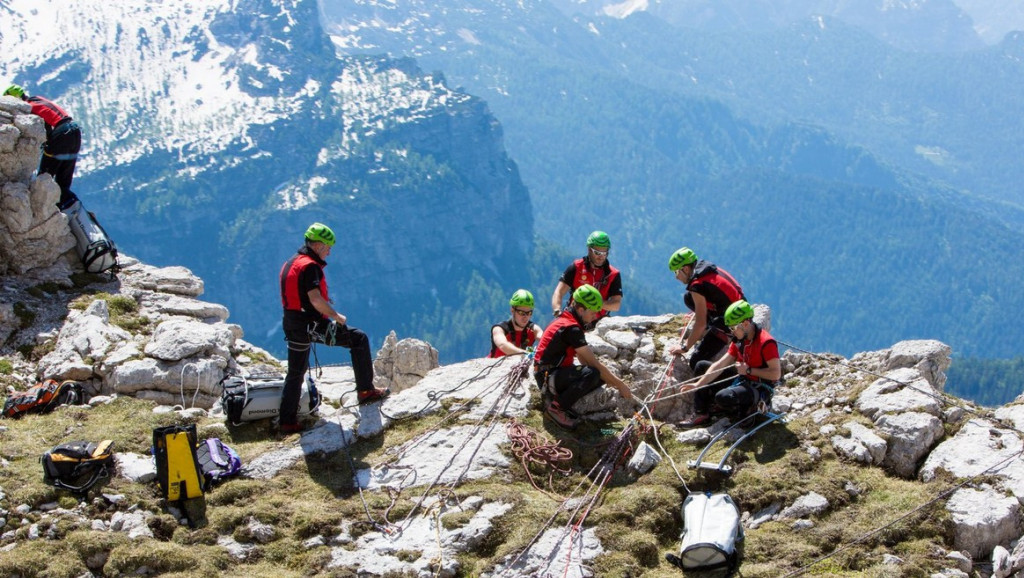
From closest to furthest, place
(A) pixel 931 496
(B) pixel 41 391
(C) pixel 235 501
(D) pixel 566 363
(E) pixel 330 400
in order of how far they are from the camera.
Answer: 1. (A) pixel 931 496
2. (C) pixel 235 501
3. (D) pixel 566 363
4. (B) pixel 41 391
5. (E) pixel 330 400

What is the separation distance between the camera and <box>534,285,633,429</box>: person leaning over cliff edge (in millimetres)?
14992

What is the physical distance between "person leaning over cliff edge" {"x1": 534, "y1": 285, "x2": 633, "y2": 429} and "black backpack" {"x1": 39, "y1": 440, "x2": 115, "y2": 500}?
7524mm

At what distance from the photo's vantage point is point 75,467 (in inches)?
518

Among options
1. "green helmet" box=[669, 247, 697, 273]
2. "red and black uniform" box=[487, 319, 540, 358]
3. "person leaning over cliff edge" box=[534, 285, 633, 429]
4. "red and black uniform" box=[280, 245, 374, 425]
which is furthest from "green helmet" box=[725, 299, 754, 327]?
"red and black uniform" box=[280, 245, 374, 425]

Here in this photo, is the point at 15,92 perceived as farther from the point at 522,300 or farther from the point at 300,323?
the point at 522,300

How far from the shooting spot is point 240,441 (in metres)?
15.8

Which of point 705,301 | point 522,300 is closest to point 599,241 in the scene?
point 522,300

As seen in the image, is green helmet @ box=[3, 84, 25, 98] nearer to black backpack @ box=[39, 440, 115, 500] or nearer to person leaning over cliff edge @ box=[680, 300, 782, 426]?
black backpack @ box=[39, 440, 115, 500]

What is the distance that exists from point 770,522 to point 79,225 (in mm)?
20276

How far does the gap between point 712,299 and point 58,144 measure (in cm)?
1863

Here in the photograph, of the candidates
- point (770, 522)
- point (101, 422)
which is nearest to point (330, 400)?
point (101, 422)

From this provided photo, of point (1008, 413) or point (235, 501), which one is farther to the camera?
point (1008, 413)

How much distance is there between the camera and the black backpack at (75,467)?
1300 cm

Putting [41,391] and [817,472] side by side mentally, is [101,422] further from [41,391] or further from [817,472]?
[817,472]
